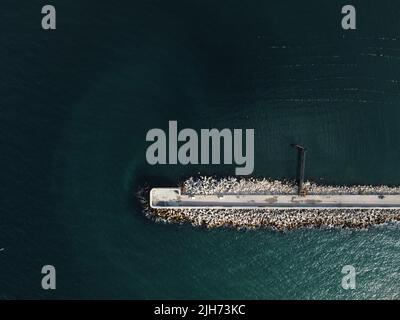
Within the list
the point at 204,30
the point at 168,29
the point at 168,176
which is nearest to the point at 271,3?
the point at 204,30

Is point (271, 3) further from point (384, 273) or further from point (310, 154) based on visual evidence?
point (384, 273)

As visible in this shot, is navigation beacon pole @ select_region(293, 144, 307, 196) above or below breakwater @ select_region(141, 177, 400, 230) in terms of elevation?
above

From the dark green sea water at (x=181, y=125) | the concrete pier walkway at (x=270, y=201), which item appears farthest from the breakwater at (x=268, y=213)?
the dark green sea water at (x=181, y=125)

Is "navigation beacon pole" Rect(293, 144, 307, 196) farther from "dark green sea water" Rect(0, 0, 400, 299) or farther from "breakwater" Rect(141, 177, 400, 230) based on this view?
"dark green sea water" Rect(0, 0, 400, 299)

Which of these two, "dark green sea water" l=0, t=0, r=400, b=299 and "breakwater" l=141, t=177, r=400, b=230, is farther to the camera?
"breakwater" l=141, t=177, r=400, b=230

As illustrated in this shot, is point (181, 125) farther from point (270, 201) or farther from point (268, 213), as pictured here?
point (268, 213)

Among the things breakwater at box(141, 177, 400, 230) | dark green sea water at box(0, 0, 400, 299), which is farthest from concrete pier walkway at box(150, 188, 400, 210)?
dark green sea water at box(0, 0, 400, 299)
